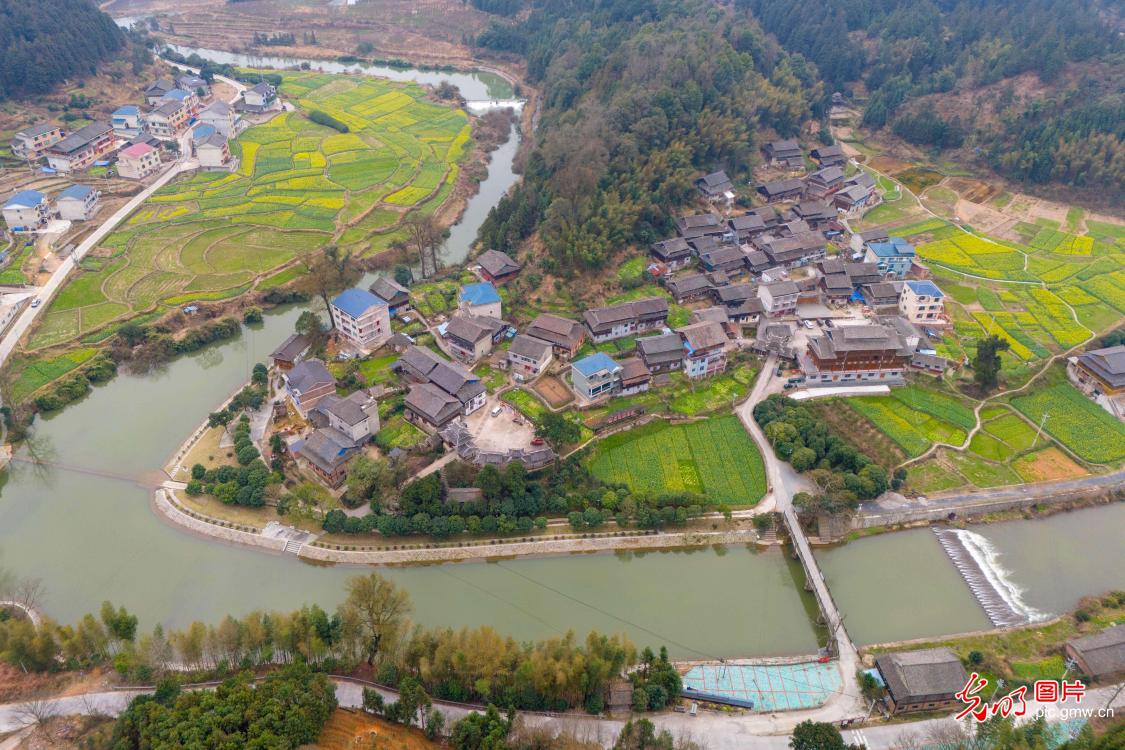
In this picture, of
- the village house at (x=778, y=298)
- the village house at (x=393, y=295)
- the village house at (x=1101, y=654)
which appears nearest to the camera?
the village house at (x=1101, y=654)

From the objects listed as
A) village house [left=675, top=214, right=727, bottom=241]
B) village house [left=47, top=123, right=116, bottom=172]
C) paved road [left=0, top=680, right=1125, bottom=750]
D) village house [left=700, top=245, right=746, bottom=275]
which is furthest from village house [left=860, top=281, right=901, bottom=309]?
village house [left=47, top=123, right=116, bottom=172]

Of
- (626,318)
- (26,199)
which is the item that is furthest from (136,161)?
(626,318)

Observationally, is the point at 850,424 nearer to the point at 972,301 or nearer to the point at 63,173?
the point at 972,301

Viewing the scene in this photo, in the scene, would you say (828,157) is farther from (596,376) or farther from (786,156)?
(596,376)

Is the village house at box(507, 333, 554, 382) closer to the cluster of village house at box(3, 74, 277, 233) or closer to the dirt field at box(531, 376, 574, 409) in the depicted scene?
the dirt field at box(531, 376, 574, 409)

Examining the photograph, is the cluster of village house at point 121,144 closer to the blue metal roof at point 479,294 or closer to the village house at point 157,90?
the village house at point 157,90

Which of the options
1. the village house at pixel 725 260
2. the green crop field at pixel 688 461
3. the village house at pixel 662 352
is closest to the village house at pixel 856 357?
the green crop field at pixel 688 461
